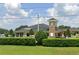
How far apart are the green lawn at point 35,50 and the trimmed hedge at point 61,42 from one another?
30 cm

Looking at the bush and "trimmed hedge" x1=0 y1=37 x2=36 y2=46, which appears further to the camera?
the bush

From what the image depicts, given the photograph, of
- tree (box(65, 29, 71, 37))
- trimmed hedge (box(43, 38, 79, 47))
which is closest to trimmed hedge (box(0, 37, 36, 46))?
trimmed hedge (box(43, 38, 79, 47))

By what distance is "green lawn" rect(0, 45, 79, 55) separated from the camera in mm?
9117

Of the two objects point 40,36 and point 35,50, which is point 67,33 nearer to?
point 40,36

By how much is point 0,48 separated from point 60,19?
2198 millimetres

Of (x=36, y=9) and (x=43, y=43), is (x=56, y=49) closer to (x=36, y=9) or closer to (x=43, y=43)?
(x=43, y=43)

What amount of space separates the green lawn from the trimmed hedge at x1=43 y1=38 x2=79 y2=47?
0.30 m

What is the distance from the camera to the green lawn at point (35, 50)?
9.12 m

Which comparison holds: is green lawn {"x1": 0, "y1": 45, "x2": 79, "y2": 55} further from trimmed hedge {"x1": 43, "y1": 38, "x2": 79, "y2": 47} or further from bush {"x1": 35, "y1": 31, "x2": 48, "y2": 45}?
bush {"x1": 35, "y1": 31, "x2": 48, "y2": 45}

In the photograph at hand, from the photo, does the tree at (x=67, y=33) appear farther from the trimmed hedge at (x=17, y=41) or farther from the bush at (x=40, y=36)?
the trimmed hedge at (x=17, y=41)

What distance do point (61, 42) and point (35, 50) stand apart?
1.18 metres

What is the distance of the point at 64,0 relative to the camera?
9.39m

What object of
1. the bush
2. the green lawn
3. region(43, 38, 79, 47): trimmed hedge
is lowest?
the green lawn

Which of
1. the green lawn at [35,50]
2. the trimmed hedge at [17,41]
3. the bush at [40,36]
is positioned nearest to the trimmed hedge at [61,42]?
the bush at [40,36]
